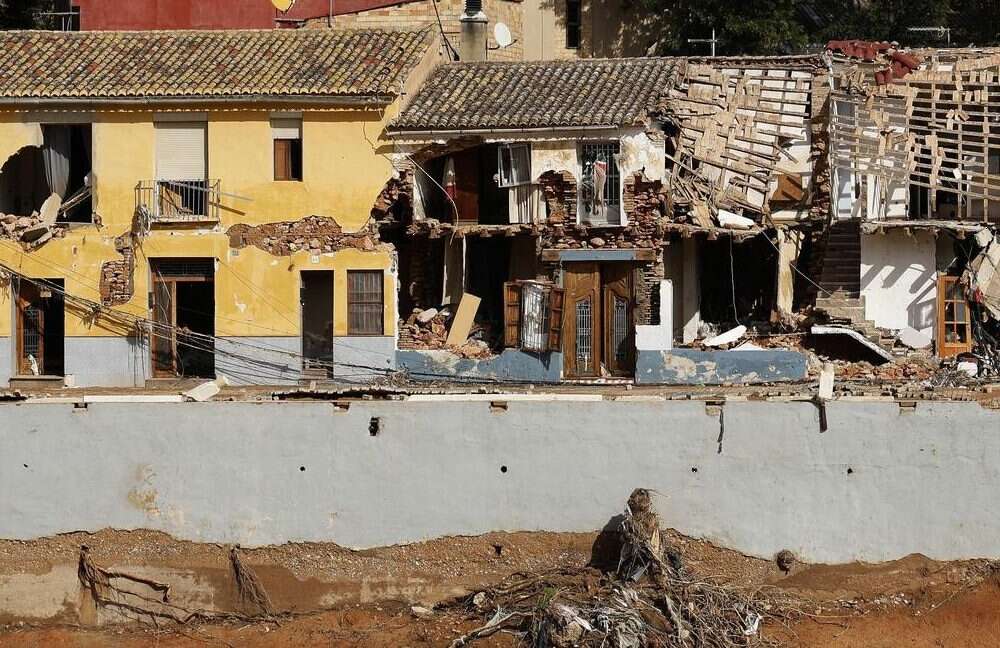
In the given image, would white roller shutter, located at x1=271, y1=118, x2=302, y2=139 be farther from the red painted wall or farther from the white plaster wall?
the white plaster wall

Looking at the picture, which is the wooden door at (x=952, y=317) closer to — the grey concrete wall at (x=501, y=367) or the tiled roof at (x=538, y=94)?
the tiled roof at (x=538, y=94)

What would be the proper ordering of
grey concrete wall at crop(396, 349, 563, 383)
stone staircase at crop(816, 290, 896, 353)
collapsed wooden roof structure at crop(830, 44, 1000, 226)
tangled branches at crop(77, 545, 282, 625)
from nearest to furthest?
tangled branches at crop(77, 545, 282, 625) → grey concrete wall at crop(396, 349, 563, 383) → stone staircase at crop(816, 290, 896, 353) → collapsed wooden roof structure at crop(830, 44, 1000, 226)

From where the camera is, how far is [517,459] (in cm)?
2466

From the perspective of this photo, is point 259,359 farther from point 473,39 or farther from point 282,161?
point 473,39

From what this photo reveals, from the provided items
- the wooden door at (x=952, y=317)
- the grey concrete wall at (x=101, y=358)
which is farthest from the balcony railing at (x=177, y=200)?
the wooden door at (x=952, y=317)

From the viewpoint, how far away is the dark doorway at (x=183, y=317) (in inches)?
1335

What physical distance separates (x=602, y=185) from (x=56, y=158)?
1074 centimetres

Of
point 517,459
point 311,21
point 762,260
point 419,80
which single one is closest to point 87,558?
point 517,459

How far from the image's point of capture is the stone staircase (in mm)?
33000

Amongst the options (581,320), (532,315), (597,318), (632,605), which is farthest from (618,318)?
(632,605)

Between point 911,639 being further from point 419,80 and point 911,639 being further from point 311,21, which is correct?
point 311,21

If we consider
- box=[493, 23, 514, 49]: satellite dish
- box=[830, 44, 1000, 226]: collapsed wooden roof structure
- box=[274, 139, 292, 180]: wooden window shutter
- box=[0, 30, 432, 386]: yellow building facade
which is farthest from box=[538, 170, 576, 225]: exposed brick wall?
box=[493, 23, 514, 49]: satellite dish

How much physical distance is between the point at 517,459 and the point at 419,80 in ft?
41.3

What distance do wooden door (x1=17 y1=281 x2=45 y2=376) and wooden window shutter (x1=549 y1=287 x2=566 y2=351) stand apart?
9990mm
